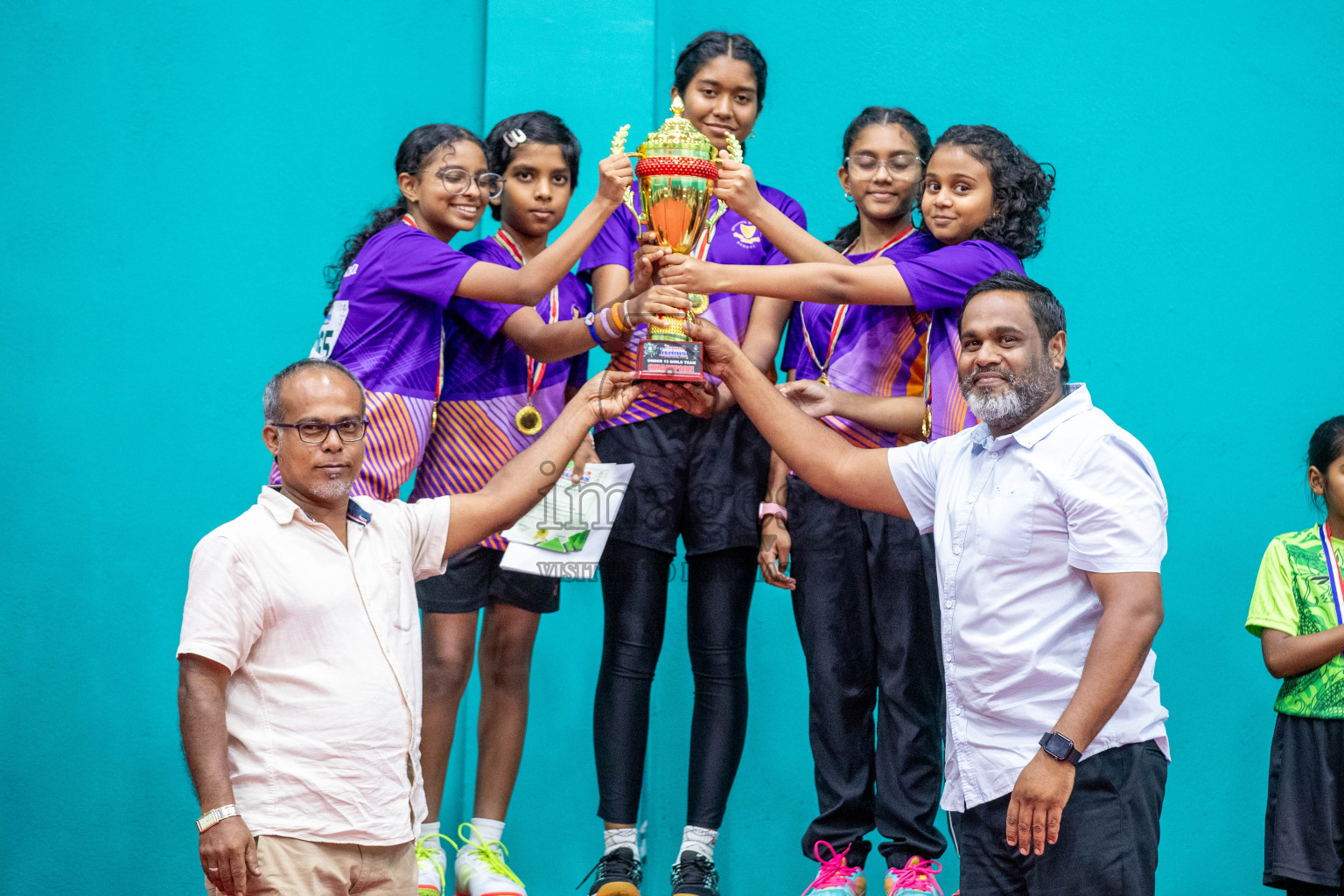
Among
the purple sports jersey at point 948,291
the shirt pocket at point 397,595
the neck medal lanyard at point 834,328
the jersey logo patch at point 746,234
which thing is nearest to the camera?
the shirt pocket at point 397,595

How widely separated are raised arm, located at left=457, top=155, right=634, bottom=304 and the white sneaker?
4.19ft

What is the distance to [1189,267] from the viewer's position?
4457 millimetres

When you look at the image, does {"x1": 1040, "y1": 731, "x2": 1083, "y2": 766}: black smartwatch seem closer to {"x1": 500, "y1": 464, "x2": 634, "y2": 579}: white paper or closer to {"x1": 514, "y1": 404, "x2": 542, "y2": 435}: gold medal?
{"x1": 500, "y1": 464, "x2": 634, "y2": 579}: white paper

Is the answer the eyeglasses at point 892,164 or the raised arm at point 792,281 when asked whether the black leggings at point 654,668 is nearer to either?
the raised arm at point 792,281

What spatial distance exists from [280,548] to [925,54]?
3191 millimetres

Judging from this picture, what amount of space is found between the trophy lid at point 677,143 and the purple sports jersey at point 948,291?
509 mm

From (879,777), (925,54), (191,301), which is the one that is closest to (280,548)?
(879,777)

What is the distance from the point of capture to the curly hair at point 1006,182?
114 inches

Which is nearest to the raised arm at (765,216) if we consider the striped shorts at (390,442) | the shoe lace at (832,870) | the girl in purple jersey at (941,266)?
the girl in purple jersey at (941,266)

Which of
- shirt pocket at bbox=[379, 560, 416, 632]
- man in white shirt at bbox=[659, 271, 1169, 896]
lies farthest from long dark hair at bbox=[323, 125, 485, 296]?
man in white shirt at bbox=[659, 271, 1169, 896]

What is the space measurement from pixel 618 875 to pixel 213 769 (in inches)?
40.3

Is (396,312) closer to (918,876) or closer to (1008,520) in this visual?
(1008,520)

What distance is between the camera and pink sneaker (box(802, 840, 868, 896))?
2779mm

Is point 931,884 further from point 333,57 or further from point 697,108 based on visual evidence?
point 333,57
